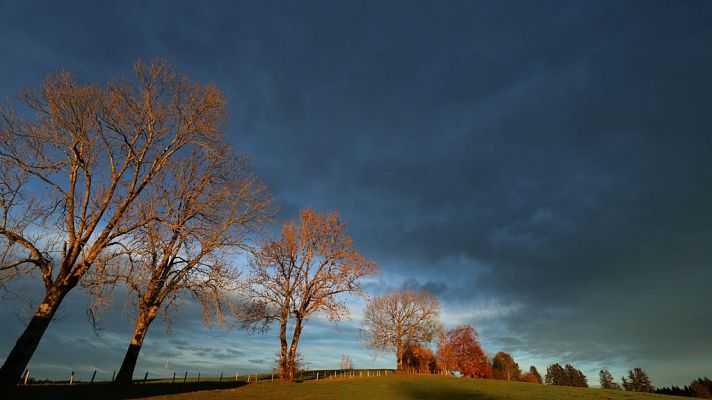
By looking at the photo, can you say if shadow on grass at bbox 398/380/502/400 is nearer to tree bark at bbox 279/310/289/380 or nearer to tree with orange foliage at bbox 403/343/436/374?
tree bark at bbox 279/310/289/380

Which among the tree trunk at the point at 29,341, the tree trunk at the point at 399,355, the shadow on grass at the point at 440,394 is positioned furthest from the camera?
the tree trunk at the point at 399,355

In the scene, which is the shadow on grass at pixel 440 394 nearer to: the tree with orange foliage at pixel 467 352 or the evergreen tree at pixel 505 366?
the tree with orange foliage at pixel 467 352

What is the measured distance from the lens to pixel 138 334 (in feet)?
76.2

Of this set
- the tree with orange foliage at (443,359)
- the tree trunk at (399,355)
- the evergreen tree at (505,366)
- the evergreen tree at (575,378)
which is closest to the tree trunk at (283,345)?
the tree trunk at (399,355)

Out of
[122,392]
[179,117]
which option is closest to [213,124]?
[179,117]

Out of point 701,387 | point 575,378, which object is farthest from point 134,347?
point 575,378

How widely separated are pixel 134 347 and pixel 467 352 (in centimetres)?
7532

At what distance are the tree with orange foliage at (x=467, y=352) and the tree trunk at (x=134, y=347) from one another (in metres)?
69.9

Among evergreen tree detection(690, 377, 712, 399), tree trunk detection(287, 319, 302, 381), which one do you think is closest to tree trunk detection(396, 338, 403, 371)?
tree trunk detection(287, 319, 302, 381)

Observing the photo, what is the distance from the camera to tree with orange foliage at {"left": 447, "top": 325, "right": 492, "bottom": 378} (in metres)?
Result: 79.5

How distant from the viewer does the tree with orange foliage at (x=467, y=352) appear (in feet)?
261

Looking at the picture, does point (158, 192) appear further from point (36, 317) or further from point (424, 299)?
point (424, 299)

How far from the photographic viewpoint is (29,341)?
48.0 ft

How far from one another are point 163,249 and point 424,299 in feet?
178
